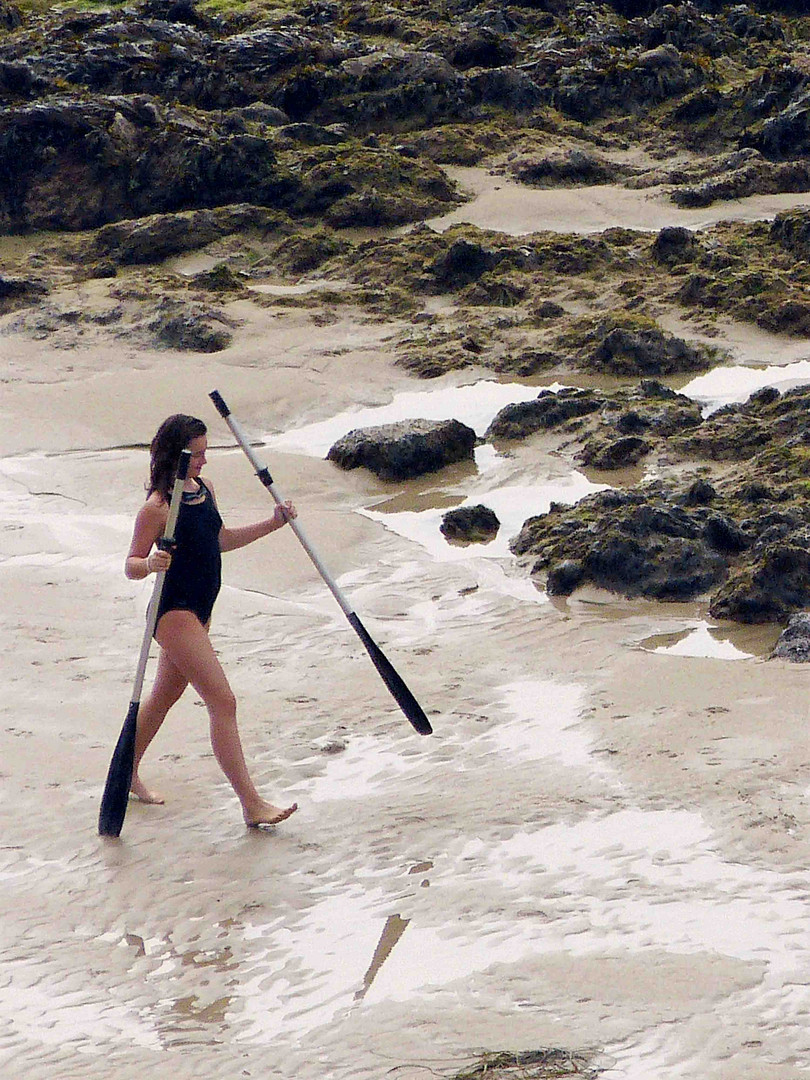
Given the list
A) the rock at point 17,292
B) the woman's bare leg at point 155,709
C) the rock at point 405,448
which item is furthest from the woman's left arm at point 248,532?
the rock at point 17,292

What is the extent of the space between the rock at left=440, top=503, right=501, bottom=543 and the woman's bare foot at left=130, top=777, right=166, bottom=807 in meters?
4.15

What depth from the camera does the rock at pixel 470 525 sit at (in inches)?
386

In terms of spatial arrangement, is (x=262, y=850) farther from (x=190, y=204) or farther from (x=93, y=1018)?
(x=190, y=204)

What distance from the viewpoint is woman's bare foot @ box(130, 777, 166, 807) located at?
601cm

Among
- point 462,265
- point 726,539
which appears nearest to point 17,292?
point 462,265

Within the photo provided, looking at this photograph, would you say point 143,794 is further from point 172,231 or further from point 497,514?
point 172,231

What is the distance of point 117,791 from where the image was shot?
5711 mm

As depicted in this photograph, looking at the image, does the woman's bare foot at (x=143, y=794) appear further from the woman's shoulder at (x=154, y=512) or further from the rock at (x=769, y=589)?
the rock at (x=769, y=589)

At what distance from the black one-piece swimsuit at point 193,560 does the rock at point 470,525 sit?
163 inches

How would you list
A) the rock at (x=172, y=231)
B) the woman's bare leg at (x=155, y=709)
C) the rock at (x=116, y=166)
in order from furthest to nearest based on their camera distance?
1. the rock at (x=116, y=166)
2. the rock at (x=172, y=231)
3. the woman's bare leg at (x=155, y=709)

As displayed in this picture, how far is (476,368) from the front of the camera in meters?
13.4

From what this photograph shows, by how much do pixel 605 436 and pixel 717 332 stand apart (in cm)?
300

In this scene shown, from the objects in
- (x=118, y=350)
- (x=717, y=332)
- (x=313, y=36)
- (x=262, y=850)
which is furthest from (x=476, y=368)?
(x=313, y=36)

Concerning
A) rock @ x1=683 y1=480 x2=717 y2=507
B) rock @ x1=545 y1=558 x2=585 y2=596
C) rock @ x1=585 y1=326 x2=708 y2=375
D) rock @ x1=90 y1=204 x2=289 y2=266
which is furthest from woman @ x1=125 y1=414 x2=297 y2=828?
rock @ x1=90 y1=204 x2=289 y2=266
